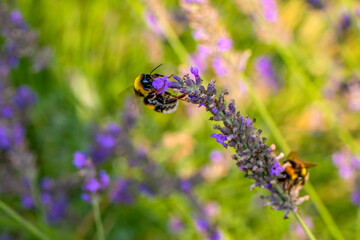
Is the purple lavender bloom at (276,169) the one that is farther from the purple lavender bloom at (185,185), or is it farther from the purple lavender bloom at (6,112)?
the purple lavender bloom at (6,112)

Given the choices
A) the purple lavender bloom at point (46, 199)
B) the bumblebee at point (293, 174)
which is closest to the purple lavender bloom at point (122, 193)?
the purple lavender bloom at point (46, 199)

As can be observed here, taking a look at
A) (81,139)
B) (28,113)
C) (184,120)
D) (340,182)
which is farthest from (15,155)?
(340,182)

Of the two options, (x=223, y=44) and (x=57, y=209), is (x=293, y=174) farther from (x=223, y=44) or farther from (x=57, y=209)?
(x=57, y=209)

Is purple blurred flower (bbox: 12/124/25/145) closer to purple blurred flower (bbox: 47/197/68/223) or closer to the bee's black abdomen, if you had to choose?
purple blurred flower (bbox: 47/197/68/223)

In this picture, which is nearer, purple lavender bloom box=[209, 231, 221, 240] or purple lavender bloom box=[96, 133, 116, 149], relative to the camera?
purple lavender bloom box=[209, 231, 221, 240]

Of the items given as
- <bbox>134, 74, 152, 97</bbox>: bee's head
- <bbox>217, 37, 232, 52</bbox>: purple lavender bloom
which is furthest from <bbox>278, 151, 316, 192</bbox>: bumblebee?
<bbox>217, 37, 232, 52</bbox>: purple lavender bloom
